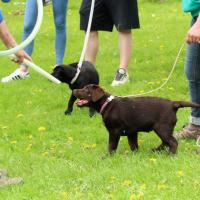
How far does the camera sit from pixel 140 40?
11461mm

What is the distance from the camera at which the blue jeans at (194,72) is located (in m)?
5.22

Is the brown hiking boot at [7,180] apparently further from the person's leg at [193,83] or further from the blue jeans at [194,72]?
the blue jeans at [194,72]

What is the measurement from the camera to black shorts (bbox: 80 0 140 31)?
7.70 metres

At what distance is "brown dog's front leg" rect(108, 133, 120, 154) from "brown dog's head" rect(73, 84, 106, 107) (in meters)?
0.37

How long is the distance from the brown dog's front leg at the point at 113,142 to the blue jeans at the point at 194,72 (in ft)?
3.07

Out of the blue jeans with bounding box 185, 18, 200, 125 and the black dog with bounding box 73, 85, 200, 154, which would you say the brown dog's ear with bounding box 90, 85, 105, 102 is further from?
the blue jeans with bounding box 185, 18, 200, 125

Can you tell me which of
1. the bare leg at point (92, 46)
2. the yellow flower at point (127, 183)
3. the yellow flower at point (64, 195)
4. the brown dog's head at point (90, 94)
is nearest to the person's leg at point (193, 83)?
the brown dog's head at point (90, 94)

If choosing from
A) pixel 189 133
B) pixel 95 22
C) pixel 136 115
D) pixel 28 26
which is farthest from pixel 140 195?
pixel 28 26

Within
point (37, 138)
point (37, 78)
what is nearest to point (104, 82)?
point (37, 78)

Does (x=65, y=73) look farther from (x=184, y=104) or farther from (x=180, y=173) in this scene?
(x=180, y=173)

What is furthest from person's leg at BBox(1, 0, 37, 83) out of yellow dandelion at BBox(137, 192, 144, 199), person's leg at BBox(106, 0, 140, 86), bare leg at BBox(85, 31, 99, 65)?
yellow dandelion at BBox(137, 192, 144, 199)

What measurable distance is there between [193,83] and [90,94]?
3.42 feet

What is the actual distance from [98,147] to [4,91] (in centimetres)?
286

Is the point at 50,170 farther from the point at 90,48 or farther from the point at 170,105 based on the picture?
the point at 90,48
